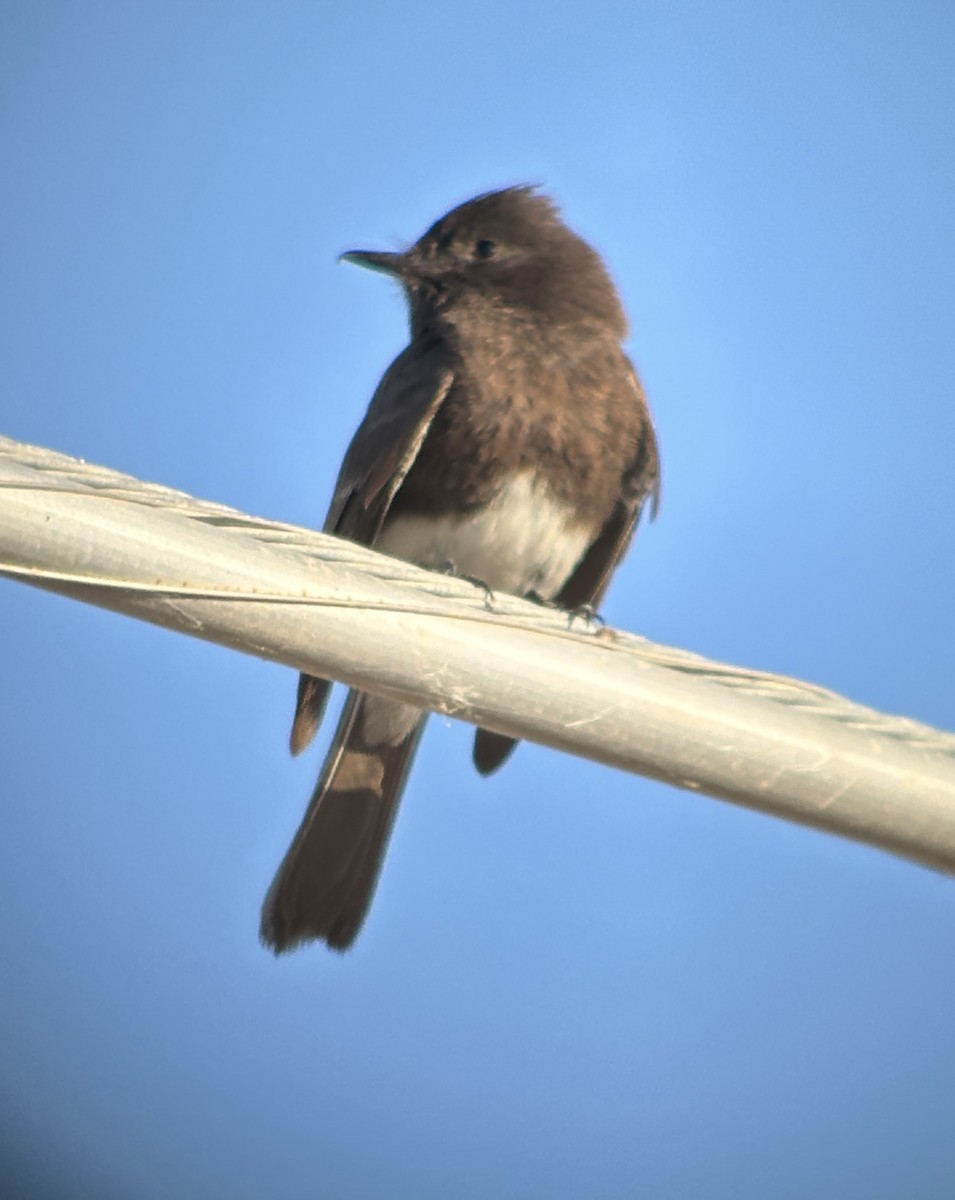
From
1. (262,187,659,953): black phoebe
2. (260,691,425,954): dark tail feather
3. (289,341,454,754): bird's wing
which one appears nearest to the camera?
(260,691,425,954): dark tail feather

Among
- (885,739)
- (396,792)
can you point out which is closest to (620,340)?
(396,792)

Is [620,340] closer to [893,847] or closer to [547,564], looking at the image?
[547,564]

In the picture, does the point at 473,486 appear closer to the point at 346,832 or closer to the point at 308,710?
the point at 308,710

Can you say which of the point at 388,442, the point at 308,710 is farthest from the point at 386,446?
the point at 308,710

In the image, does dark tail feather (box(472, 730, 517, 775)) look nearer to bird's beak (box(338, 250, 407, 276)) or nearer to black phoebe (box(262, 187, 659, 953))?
black phoebe (box(262, 187, 659, 953))

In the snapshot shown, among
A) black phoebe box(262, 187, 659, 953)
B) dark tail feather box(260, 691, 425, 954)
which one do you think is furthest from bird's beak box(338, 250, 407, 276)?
dark tail feather box(260, 691, 425, 954)

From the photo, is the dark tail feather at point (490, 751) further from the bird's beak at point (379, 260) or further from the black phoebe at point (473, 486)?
the bird's beak at point (379, 260)

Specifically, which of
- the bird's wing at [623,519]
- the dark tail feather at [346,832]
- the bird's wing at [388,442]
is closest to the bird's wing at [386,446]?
the bird's wing at [388,442]
